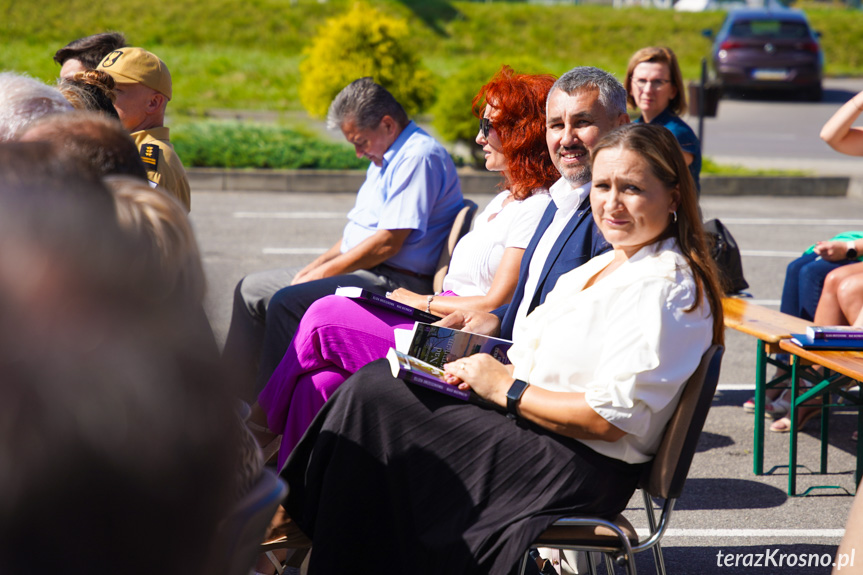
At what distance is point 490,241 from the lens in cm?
348

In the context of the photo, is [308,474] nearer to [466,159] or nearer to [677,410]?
[677,410]

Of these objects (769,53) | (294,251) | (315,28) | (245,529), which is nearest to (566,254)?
(245,529)

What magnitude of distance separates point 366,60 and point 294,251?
18.4 ft

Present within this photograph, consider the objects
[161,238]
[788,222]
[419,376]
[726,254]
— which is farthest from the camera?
[788,222]

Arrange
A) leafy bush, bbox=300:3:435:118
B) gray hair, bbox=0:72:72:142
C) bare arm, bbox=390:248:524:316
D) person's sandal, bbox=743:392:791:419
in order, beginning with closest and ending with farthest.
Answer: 1. gray hair, bbox=0:72:72:142
2. bare arm, bbox=390:248:524:316
3. person's sandal, bbox=743:392:791:419
4. leafy bush, bbox=300:3:435:118

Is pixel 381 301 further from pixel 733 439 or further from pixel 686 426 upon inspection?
pixel 733 439

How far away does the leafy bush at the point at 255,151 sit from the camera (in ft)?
39.8

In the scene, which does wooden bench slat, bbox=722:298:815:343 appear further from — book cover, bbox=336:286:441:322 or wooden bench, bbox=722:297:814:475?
book cover, bbox=336:286:441:322

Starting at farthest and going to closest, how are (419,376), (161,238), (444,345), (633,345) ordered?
(444,345), (419,376), (633,345), (161,238)

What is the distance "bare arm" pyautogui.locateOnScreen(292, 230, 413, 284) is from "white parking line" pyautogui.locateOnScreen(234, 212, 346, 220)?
224 inches

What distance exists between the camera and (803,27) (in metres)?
19.4

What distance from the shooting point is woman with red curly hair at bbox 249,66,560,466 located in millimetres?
3008

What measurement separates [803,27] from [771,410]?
17.7 meters

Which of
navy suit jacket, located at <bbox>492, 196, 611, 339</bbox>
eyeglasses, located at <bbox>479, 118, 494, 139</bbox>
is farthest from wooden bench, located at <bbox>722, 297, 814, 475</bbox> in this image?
eyeglasses, located at <bbox>479, 118, 494, 139</bbox>
